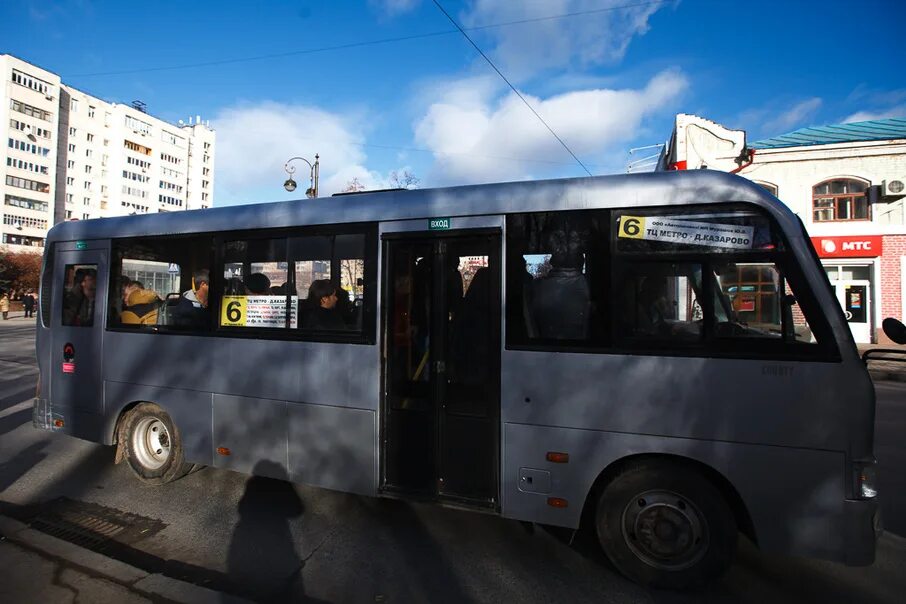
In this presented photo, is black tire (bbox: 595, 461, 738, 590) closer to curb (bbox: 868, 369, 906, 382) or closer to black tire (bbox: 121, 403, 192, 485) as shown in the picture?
black tire (bbox: 121, 403, 192, 485)

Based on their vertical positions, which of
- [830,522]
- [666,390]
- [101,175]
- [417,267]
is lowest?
[830,522]

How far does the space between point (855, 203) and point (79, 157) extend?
10204 centimetres

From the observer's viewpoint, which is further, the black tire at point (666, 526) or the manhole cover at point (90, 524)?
the manhole cover at point (90, 524)

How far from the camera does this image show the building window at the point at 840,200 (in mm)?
18781

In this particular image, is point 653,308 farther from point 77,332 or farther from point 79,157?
point 79,157

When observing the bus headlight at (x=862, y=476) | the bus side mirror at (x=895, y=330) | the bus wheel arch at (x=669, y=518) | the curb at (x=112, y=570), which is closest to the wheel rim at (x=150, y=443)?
the curb at (x=112, y=570)

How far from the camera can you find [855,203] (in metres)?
18.9

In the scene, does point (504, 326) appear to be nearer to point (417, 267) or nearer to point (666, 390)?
point (417, 267)

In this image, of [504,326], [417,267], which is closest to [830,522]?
[504,326]

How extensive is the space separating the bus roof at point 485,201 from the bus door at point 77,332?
840 millimetres

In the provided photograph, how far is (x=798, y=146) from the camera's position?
19.5m

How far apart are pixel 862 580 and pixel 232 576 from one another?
4.56 meters

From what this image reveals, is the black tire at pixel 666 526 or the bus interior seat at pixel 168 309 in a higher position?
the bus interior seat at pixel 168 309

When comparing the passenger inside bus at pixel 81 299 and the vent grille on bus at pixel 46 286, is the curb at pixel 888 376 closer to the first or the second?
the passenger inside bus at pixel 81 299
